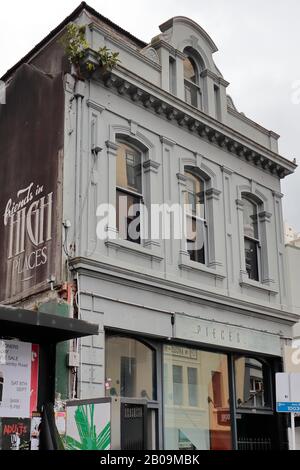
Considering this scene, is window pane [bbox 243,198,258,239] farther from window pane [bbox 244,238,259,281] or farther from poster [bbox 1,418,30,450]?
poster [bbox 1,418,30,450]

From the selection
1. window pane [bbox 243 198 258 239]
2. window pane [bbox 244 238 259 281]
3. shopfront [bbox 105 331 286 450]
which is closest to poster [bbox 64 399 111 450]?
shopfront [bbox 105 331 286 450]

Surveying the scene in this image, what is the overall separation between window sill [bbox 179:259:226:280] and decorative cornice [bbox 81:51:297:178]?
3360mm

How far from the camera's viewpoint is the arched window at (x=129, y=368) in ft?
42.3

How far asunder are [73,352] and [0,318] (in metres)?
3.33

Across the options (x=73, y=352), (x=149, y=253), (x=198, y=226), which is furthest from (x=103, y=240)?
(x=198, y=226)

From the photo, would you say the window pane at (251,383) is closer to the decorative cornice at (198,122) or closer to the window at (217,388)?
the window at (217,388)

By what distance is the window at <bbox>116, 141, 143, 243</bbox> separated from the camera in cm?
1409

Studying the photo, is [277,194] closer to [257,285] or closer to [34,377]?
[257,285]

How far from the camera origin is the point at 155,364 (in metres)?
13.8

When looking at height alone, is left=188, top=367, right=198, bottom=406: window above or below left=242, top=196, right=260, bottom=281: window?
below

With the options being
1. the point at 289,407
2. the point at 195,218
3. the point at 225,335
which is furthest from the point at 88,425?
the point at 195,218

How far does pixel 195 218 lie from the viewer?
15.8m
